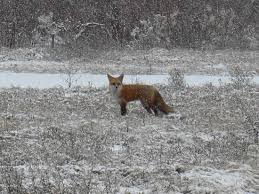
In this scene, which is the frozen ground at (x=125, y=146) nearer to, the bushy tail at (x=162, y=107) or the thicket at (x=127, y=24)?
the bushy tail at (x=162, y=107)

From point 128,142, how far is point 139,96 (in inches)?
105

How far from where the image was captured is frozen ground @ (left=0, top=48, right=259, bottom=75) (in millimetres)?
23109

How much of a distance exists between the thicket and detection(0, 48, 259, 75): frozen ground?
1772 millimetres

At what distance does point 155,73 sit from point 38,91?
7.51 meters

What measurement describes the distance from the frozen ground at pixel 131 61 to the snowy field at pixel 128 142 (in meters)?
6.09

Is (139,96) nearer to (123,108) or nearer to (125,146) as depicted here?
(123,108)

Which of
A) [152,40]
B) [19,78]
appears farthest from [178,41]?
[19,78]

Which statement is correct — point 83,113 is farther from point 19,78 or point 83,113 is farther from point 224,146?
point 19,78

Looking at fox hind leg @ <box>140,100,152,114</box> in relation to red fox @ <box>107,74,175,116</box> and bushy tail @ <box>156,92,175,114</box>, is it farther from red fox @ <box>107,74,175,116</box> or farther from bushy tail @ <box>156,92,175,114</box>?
bushy tail @ <box>156,92,175,114</box>

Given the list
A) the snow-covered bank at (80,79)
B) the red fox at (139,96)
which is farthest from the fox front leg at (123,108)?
the snow-covered bank at (80,79)

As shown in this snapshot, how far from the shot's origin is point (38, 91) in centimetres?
1595

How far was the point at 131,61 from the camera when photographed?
25.2 metres

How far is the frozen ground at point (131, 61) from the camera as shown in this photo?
23.1 meters

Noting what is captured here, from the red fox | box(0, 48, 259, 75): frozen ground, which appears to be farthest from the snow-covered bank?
the red fox
